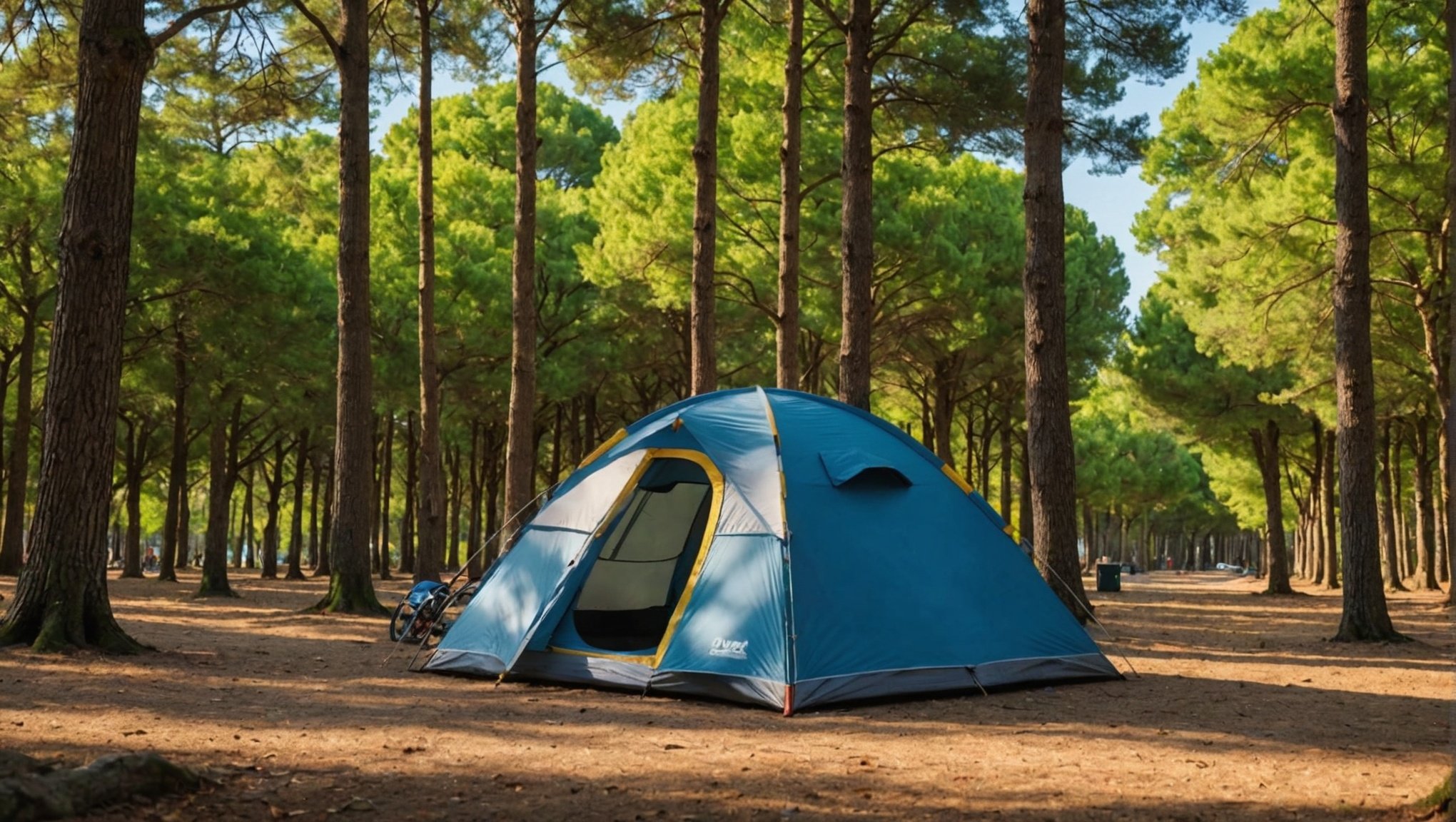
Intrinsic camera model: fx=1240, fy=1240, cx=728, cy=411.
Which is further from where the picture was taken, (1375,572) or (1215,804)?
(1375,572)

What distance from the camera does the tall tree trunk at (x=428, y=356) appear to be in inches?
687

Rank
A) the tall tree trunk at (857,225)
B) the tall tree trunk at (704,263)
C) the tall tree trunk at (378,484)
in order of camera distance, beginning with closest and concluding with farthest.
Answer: the tall tree trunk at (857,225)
the tall tree trunk at (704,263)
the tall tree trunk at (378,484)

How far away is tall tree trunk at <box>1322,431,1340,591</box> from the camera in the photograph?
25.4m

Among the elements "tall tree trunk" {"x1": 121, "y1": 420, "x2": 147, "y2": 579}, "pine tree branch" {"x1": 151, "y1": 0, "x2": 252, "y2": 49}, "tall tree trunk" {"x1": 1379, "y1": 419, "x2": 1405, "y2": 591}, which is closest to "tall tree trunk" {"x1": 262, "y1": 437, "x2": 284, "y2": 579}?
"tall tree trunk" {"x1": 121, "y1": 420, "x2": 147, "y2": 579}

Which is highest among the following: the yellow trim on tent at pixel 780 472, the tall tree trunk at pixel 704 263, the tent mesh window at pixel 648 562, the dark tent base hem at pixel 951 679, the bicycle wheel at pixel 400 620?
the tall tree trunk at pixel 704 263

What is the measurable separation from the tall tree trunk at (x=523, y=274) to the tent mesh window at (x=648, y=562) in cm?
573

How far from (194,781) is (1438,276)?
17711 mm

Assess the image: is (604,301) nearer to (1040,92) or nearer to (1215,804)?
(1040,92)

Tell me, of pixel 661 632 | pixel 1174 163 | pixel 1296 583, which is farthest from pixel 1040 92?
pixel 1296 583

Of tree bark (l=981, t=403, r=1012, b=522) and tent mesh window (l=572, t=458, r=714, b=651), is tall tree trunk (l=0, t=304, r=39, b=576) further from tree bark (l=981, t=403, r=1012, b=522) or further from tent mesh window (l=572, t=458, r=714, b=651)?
tree bark (l=981, t=403, r=1012, b=522)

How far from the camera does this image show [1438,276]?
1745 cm

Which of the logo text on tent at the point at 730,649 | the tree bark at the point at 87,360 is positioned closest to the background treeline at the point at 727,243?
the tree bark at the point at 87,360

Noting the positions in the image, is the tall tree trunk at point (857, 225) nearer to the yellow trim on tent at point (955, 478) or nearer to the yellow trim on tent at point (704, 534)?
the yellow trim on tent at point (955, 478)

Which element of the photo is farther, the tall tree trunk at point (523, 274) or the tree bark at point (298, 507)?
the tree bark at point (298, 507)
